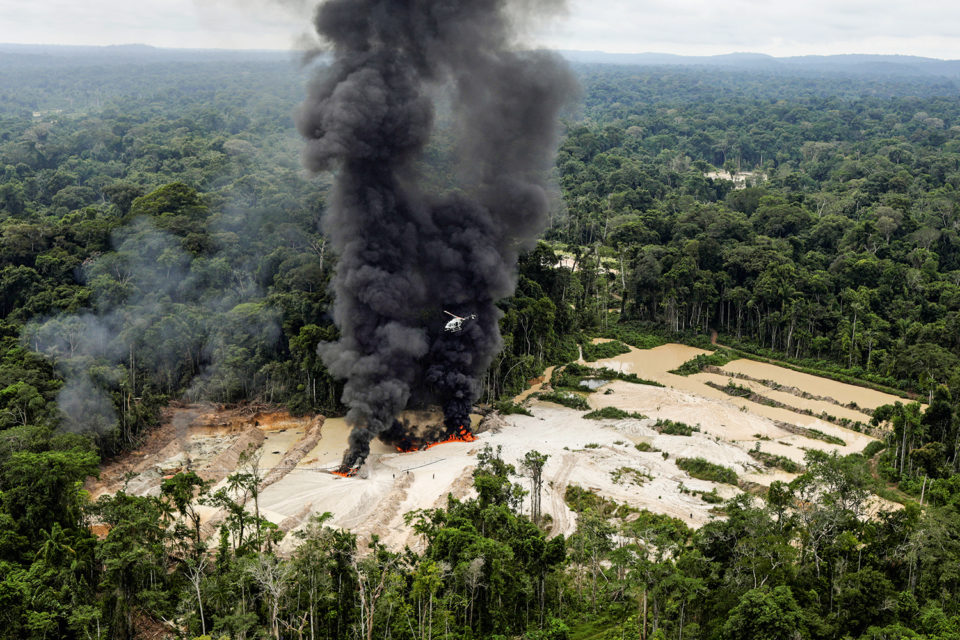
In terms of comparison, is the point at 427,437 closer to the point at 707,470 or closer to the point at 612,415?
the point at 612,415

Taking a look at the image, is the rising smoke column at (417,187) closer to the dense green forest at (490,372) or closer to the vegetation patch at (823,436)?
the dense green forest at (490,372)

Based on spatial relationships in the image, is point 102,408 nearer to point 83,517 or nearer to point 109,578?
point 83,517

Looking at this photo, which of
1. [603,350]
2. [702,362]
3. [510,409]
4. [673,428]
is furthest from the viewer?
[603,350]

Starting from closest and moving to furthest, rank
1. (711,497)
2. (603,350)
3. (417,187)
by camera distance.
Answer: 1. (711,497)
2. (417,187)
3. (603,350)

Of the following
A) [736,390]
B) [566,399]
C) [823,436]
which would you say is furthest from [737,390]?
[566,399]

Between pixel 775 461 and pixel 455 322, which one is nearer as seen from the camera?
pixel 775 461

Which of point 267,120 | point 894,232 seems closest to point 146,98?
point 267,120

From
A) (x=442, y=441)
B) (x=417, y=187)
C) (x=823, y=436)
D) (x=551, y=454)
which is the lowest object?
(x=442, y=441)

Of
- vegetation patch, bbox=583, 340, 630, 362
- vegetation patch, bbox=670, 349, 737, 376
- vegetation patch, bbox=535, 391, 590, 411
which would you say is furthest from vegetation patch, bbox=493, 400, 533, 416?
vegetation patch, bbox=670, 349, 737, 376
